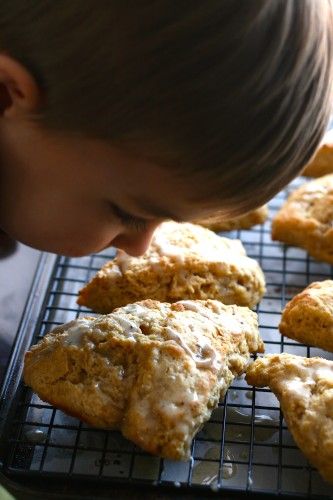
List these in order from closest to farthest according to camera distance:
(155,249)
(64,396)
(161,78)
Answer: (161,78)
(64,396)
(155,249)

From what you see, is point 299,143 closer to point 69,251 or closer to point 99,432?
point 69,251

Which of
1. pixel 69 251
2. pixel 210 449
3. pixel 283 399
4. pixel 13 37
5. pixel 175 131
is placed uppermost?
pixel 13 37

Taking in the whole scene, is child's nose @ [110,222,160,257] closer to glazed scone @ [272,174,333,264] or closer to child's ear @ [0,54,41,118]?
child's ear @ [0,54,41,118]

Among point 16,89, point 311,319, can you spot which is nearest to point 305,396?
point 311,319

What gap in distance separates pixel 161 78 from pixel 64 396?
573 mm

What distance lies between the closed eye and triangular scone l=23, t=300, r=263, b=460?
0.61 feet

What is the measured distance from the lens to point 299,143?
1.10 m

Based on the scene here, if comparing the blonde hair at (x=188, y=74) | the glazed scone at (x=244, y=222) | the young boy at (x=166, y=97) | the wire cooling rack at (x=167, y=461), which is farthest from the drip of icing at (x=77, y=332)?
the glazed scone at (x=244, y=222)

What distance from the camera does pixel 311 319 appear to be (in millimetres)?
1495

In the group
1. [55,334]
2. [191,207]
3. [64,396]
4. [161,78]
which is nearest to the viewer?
[161,78]

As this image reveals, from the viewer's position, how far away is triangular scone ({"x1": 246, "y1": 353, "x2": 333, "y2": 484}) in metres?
1.21

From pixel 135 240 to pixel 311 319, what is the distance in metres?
0.40

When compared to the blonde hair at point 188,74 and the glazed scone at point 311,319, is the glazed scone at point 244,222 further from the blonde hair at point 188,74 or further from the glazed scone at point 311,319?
the blonde hair at point 188,74

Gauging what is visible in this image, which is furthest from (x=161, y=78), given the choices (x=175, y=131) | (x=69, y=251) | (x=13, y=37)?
(x=69, y=251)
